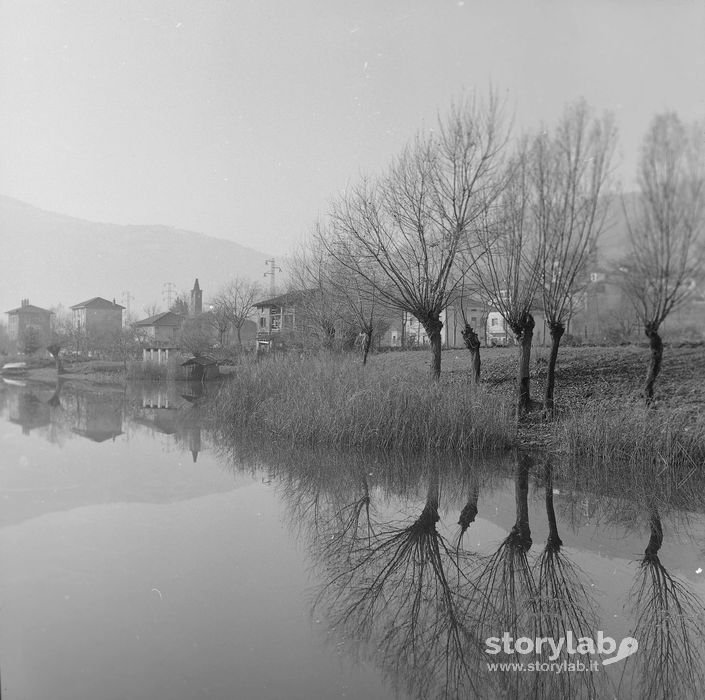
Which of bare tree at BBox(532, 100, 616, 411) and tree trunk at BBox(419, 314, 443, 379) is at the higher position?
bare tree at BBox(532, 100, 616, 411)

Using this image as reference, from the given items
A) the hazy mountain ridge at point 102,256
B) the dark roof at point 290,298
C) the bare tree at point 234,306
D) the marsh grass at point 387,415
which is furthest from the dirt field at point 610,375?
the bare tree at point 234,306

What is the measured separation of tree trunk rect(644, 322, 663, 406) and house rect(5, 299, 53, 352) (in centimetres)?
506

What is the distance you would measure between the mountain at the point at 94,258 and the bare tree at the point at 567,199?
3613 mm

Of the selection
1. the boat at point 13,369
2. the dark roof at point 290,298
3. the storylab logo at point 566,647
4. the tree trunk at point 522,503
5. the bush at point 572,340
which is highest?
the dark roof at point 290,298

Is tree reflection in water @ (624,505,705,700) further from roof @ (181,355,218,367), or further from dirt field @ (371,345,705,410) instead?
roof @ (181,355,218,367)

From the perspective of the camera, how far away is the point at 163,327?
12.7 m

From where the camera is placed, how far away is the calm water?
1.47 meters

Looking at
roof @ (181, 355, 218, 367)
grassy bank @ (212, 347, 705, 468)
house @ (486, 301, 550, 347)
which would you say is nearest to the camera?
grassy bank @ (212, 347, 705, 468)

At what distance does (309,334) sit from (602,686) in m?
9.01

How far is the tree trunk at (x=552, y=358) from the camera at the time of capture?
553 centimetres

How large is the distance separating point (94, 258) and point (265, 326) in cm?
769

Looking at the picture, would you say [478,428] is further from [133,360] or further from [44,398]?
[133,360]

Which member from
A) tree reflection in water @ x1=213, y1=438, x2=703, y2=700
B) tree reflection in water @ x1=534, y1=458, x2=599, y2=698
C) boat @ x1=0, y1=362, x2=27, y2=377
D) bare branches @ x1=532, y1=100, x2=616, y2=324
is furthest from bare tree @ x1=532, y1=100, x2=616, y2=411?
boat @ x1=0, y1=362, x2=27, y2=377

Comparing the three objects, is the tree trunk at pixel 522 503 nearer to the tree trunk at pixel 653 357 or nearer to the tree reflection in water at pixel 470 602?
the tree reflection in water at pixel 470 602
